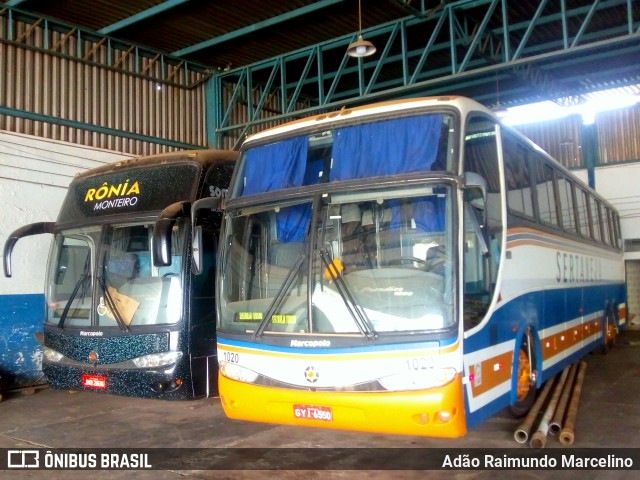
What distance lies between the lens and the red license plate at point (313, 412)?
195 inches

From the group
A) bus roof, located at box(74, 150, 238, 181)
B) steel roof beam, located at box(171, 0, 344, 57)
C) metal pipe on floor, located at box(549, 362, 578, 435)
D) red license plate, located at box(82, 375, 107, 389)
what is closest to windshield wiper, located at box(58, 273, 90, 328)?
red license plate, located at box(82, 375, 107, 389)

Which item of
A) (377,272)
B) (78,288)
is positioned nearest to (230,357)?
(377,272)

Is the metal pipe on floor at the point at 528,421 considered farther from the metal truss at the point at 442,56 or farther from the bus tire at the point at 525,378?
the metal truss at the point at 442,56

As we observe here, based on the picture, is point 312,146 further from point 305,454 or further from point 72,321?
point 72,321

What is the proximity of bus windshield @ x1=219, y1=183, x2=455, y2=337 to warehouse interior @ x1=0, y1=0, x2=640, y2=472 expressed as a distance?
4160mm

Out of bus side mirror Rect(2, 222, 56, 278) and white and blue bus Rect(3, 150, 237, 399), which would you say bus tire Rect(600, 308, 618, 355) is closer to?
white and blue bus Rect(3, 150, 237, 399)

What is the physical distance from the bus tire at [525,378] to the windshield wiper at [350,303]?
→ 7.61 ft

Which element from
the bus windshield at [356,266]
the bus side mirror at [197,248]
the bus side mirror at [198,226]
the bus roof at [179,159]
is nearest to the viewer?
the bus windshield at [356,266]

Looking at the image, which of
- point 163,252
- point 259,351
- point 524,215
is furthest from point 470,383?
point 163,252

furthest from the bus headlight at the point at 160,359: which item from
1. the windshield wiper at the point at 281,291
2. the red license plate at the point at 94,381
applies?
the windshield wiper at the point at 281,291

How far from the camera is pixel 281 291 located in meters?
5.21

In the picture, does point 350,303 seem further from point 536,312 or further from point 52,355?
point 52,355

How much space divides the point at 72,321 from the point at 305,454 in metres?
3.30

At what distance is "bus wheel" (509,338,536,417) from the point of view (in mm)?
6480
